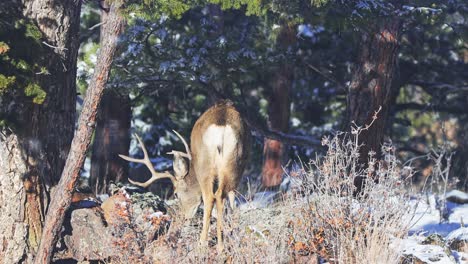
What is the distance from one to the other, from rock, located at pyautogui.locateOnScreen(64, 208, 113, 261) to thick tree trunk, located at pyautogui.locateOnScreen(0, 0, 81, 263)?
451 millimetres

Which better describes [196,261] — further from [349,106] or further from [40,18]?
[349,106]

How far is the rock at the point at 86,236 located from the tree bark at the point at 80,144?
Result: 0.66 metres

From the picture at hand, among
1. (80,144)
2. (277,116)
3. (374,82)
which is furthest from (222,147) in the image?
(277,116)

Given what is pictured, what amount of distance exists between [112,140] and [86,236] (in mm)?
5661

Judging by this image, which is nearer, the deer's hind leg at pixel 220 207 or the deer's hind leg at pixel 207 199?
the deer's hind leg at pixel 220 207

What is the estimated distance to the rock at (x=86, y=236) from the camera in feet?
29.2

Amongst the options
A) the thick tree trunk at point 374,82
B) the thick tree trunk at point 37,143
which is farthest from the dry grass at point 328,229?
the thick tree trunk at point 374,82

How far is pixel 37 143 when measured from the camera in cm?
878

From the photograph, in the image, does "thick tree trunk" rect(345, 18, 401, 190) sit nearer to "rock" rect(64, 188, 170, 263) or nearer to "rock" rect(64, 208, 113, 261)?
"rock" rect(64, 188, 170, 263)

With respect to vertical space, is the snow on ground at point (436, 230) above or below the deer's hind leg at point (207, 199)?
below

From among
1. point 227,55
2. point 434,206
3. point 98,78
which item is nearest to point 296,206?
point 98,78

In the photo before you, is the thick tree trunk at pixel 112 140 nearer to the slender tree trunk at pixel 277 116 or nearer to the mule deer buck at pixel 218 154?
the slender tree trunk at pixel 277 116

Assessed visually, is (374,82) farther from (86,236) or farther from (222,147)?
(86,236)

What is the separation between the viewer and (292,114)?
753 inches
